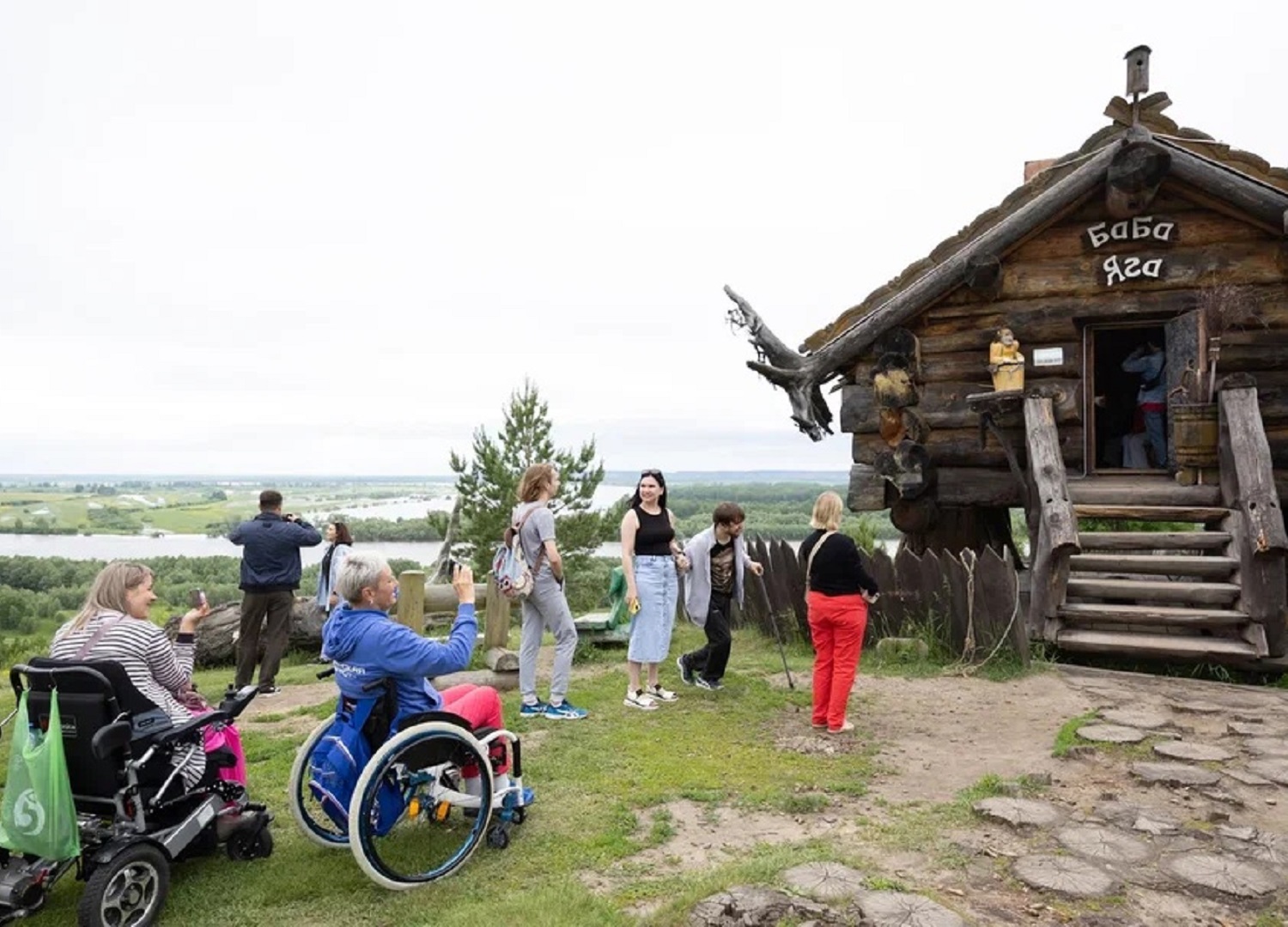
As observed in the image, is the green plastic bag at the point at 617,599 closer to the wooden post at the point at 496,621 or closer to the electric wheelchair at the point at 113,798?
the wooden post at the point at 496,621

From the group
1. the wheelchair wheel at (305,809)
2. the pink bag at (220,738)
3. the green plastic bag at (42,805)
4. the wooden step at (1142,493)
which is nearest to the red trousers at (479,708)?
the wheelchair wheel at (305,809)

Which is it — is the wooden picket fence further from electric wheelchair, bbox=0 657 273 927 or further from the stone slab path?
electric wheelchair, bbox=0 657 273 927

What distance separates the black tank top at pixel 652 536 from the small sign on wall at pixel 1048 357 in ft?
20.5

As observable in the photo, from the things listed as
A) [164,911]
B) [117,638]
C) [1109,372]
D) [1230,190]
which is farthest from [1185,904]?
[1109,372]

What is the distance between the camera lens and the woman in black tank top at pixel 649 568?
262 inches

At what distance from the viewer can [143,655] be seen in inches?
152

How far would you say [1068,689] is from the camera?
286 inches

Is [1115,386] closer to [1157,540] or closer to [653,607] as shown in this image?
[1157,540]

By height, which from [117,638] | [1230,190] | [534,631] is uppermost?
[1230,190]

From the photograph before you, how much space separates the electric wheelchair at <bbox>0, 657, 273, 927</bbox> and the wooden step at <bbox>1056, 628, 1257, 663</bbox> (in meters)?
7.13

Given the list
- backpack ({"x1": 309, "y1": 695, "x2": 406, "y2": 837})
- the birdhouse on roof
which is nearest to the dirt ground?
backpack ({"x1": 309, "y1": 695, "x2": 406, "y2": 837})

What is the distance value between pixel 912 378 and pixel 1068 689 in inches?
194

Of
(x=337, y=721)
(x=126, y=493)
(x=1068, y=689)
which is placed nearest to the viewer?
(x=337, y=721)

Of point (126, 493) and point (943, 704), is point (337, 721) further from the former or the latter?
point (126, 493)
